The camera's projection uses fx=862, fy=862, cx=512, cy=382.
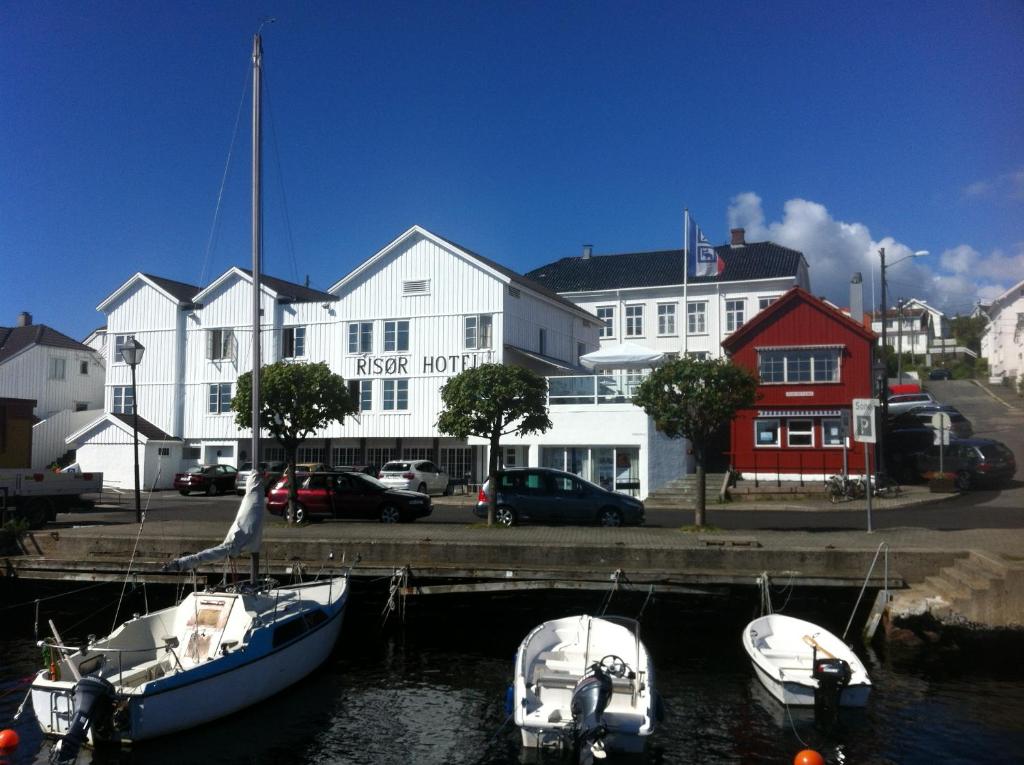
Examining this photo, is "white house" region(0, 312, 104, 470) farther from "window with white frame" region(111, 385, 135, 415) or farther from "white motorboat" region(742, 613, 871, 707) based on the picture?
"white motorboat" region(742, 613, 871, 707)

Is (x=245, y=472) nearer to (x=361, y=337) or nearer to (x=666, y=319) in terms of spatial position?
(x=361, y=337)

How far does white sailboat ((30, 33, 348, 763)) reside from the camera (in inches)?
431

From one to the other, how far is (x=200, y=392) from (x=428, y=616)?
103ft

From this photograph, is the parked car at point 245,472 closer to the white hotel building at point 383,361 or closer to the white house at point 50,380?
the white hotel building at point 383,361

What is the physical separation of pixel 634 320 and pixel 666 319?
2084mm

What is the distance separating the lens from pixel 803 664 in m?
12.8

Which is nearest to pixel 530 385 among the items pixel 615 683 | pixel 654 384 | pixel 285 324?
→ pixel 654 384

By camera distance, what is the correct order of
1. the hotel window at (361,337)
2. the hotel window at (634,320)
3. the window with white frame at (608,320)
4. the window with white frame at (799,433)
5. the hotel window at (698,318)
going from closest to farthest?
the window with white frame at (799,433), the hotel window at (361,337), the hotel window at (698,318), the hotel window at (634,320), the window with white frame at (608,320)

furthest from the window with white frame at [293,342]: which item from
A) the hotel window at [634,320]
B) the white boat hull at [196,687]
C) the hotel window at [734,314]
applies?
the white boat hull at [196,687]

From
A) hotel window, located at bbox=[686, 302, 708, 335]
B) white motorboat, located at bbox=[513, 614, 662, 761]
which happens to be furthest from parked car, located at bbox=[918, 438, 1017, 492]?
white motorboat, located at bbox=[513, 614, 662, 761]

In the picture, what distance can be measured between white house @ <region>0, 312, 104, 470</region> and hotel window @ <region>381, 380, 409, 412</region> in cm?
1901

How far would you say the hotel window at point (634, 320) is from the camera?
54.9 meters

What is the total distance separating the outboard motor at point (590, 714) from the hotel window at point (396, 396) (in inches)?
1209

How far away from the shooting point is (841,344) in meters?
35.3
